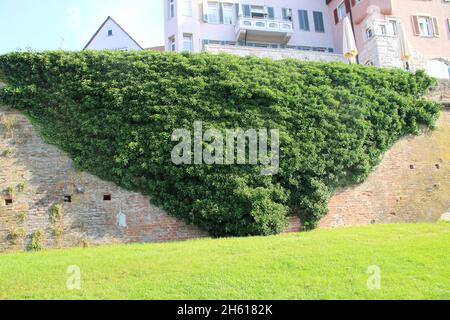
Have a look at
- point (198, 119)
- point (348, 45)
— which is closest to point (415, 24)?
point (348, 45)

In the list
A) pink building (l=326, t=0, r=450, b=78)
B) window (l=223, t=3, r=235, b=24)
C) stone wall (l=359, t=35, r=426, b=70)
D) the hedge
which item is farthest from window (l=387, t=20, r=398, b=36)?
the hedge

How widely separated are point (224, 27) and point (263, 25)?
2.62 metres

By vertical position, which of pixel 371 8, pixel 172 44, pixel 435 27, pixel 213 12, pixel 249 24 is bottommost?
pixel 435 27

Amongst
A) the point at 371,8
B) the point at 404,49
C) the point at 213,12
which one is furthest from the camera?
the point at 213,12

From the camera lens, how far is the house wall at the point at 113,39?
31.2 meters

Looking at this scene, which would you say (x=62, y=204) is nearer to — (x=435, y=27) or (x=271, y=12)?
(x=271, y=12)

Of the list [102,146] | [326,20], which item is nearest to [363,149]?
[102,146]

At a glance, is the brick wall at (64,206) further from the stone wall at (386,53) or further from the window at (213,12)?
the window at (213,12)

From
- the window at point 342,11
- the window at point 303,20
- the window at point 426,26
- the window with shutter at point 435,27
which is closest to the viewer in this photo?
the window at point 426,26

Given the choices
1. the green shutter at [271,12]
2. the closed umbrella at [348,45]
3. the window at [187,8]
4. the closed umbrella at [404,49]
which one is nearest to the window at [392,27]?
the closed umbrella at [404,49]

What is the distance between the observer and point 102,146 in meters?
14.8

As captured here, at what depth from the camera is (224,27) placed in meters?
31.8
